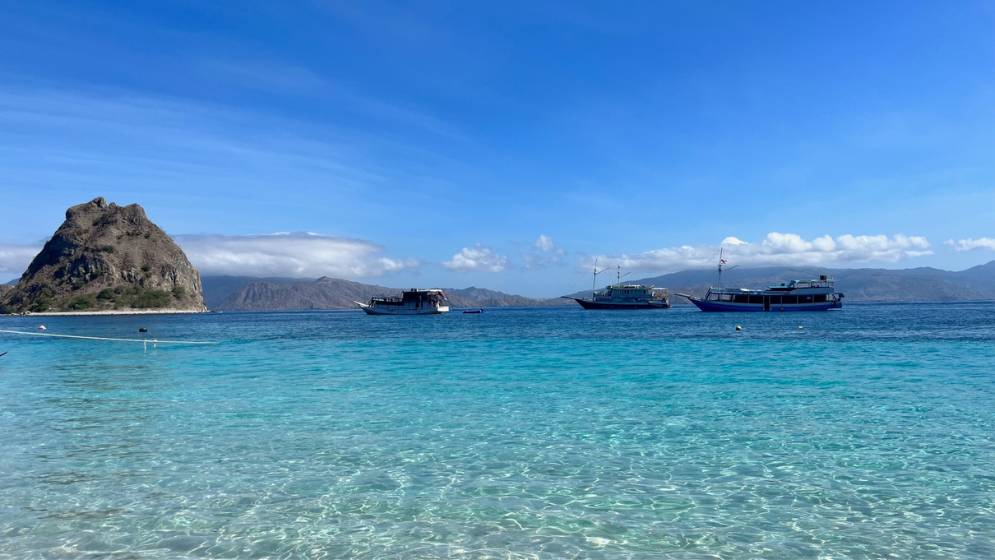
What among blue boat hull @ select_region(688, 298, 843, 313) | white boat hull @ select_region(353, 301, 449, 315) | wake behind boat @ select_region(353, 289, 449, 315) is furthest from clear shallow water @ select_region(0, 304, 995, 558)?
white boat hull @ select_region(353, 301, 449, 315)

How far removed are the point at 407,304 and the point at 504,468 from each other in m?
159

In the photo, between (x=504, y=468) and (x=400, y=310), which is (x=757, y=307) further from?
(x=504, y=468)

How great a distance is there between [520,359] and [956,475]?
3126 centimetres

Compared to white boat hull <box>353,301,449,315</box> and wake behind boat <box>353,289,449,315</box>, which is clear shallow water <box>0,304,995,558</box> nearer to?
wake behind boat <box>353,289,449,315</box>

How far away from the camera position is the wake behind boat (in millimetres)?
170250

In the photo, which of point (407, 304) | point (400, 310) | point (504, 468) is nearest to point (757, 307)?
point (407, 304)

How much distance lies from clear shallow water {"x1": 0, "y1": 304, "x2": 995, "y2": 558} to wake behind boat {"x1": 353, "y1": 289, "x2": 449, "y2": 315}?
139445 mm

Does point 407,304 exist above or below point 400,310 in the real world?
above

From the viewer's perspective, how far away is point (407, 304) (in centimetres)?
17150

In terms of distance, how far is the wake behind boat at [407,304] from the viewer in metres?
170

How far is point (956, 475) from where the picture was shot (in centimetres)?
1319

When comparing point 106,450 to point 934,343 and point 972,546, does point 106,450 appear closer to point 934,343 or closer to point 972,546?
point 972,546

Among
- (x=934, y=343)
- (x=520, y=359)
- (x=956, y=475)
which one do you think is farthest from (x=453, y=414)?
(x=934, y=343)

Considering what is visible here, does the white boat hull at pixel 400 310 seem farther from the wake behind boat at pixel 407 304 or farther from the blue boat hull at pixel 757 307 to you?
the blue boat hull at pixel 757 307
